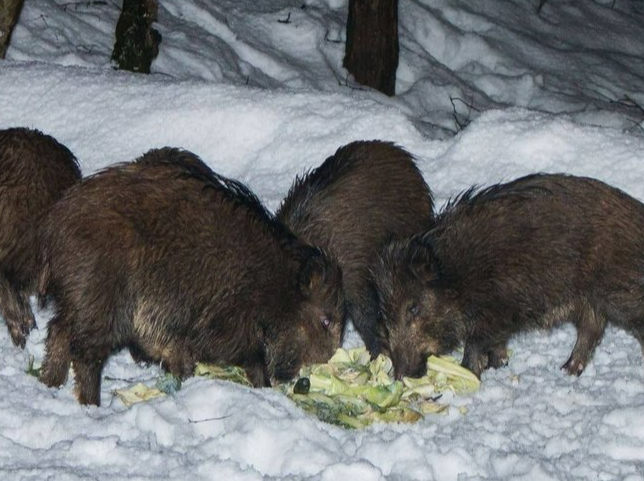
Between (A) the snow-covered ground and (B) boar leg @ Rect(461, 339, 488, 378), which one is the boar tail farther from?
(B) boar leg @ Rect(461, 339, 488, 378)

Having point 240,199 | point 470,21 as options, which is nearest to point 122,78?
point 240,199

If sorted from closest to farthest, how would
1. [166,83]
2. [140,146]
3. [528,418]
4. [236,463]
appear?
[236,463] → [528,418] → [140,146] → [166,83]

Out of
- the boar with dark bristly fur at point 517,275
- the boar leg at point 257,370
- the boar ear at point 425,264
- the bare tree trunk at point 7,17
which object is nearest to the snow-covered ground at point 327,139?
the boar with dark bristly fur at point 517,275

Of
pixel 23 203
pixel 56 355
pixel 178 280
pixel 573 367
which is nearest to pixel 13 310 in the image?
pixel 23 203

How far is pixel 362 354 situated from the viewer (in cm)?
684

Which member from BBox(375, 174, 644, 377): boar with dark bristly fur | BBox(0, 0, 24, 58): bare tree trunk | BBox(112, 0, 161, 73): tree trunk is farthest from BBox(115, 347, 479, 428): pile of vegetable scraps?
BBox(112, 0, 161, 73): tree trunk

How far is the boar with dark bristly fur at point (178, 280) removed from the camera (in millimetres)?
5891

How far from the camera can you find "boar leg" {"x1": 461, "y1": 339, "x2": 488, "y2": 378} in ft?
21.9

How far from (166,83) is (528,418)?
4111 mm

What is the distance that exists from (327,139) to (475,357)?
2.23 meters

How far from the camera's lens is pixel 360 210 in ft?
23.6

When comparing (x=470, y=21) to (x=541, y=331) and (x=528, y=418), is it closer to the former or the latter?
(x=541, y=331)

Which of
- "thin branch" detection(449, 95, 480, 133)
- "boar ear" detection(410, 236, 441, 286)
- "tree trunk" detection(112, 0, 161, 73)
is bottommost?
"thin branch" detection(449, 95, 480, 133)

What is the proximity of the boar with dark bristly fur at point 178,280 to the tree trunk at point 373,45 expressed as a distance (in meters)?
5.43
